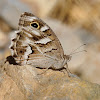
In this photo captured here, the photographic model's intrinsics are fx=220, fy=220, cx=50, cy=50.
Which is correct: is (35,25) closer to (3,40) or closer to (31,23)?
(31,23)

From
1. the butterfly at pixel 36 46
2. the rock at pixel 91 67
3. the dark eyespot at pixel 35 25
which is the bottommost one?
the rock at pixel 91 67

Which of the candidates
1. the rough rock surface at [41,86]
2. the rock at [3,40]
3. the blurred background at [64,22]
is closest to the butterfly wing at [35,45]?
the rough rock surface at [41,86]

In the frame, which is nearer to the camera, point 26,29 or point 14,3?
point 26,29

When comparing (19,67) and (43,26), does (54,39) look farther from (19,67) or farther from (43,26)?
(19,67)

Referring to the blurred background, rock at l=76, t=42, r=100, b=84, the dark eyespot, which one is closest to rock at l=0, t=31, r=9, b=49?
the blurred background

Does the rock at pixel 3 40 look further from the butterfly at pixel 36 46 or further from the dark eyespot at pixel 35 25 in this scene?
the dark eyespot at pixel 35 25

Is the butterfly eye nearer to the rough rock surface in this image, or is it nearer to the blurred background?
the rough rock surface

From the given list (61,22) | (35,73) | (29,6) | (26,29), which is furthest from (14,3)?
(35,73)
